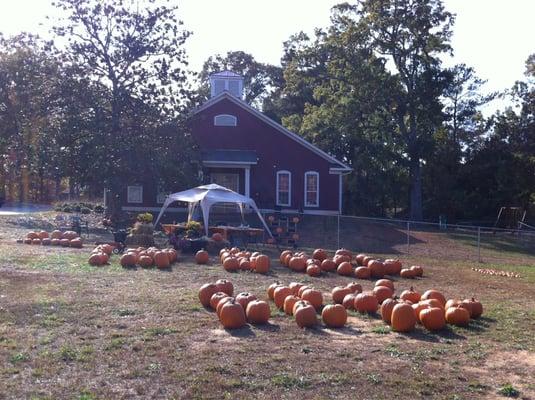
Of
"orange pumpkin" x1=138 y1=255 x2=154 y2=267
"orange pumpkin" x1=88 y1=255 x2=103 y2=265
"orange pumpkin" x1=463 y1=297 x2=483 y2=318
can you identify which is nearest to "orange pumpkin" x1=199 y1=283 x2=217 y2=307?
"orange pumpkin" x1=463 y1=297 x2=483 y2=318

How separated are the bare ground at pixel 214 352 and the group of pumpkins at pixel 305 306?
203mm

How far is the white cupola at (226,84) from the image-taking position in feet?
140

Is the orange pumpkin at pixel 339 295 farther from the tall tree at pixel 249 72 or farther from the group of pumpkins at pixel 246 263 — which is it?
the tall tree at pixel 249 72

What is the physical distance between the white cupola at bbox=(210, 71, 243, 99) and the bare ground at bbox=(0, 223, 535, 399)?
29777 mm

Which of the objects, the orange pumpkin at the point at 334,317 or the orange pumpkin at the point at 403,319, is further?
the orange pumpkin at the point at 334,317

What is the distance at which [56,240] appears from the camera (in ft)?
74.8

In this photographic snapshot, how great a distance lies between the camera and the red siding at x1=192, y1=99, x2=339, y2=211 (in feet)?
127

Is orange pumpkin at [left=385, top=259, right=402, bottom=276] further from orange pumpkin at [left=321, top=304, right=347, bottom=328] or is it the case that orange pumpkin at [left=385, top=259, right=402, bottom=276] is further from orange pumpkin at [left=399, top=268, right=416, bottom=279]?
orange pumpkin at [left=321, top=304, right=347, bottom=328]

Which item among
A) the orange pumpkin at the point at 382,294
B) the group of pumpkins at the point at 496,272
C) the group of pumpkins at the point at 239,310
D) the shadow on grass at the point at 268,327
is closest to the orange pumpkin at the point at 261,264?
the orange pumpkin at the point at 382,294

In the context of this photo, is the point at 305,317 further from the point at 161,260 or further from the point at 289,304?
the point at 161,260

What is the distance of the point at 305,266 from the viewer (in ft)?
58.7

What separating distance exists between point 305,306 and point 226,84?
110ft

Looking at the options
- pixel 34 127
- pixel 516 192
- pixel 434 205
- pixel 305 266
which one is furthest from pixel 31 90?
pixel 516 192

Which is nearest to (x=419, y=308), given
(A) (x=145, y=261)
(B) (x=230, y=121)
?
(A) (x=145, y=261)
